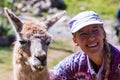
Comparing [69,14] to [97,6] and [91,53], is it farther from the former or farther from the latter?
[91,53]

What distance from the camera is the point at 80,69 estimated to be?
5102 mm

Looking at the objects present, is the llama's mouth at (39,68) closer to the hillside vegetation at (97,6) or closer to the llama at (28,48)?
the llama at (28,48)

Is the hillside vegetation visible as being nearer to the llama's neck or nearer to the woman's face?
the llama's neck

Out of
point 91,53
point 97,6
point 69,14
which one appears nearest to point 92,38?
point 91,53

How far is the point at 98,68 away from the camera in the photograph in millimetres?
4922

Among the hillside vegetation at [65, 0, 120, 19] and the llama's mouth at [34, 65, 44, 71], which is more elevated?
the llama's mouth at [34, 65, 44, 71]

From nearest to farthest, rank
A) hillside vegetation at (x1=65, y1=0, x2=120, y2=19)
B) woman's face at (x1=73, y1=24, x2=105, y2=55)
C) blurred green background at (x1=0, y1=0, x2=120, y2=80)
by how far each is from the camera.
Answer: woman's face at (x1=73, y1=24, x2=105, y2=55), blurred green background at (x1=0, y1=0, x2=120, y2=80), hillside vegetation at (x1=65, y1=0, x2=120, y2=19)

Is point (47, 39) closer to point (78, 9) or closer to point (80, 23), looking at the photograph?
point (80, 23)

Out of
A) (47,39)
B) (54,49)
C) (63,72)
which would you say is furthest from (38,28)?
(54,49)

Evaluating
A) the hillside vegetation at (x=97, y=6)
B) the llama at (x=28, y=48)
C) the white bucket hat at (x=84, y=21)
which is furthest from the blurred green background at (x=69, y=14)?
the white bucket hat at (x=84, y=21)

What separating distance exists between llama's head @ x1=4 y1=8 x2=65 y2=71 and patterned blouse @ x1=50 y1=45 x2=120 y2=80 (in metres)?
0.29

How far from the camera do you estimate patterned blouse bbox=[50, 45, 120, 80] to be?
189 inches

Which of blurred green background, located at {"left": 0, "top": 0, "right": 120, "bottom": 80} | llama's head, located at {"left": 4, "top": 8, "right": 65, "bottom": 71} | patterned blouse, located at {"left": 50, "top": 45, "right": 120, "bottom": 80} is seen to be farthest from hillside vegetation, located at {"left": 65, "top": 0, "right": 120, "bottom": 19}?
patterned blouse, located at {"left": 50, "top": 45, "right": 120, "bottom": 80}

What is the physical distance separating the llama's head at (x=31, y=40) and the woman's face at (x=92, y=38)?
610 millimetres
